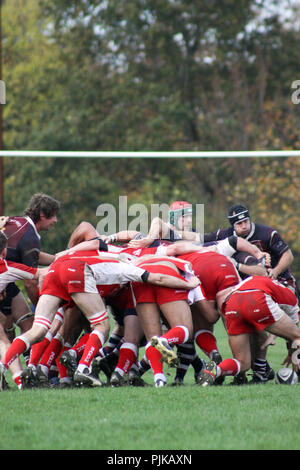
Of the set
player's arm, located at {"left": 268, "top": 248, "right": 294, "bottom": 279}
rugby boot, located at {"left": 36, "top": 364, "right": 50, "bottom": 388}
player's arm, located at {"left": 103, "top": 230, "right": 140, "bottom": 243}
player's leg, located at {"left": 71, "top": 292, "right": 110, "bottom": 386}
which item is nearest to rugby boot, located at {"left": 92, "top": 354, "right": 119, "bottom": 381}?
rugby boot, located at {"left": 36, "top": 364, "right": 50, "bottom": 388}

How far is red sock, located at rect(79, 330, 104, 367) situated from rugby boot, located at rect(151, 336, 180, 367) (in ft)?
1.65

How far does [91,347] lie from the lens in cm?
628

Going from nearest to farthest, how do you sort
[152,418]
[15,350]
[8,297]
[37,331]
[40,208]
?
1. [152,418]
2. [15,350]
3. [37,331]
4. [8,297]
5. [40,208]

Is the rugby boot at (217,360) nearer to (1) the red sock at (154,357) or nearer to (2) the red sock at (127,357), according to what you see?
(1) the red sock at (154,357)

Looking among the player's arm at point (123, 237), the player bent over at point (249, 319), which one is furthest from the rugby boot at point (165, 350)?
the player's arm at point (123, 237)

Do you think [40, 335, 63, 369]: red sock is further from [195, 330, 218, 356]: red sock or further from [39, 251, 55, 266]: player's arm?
[195, 330, 218, 356]: red sock

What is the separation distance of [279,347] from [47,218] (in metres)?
4.94

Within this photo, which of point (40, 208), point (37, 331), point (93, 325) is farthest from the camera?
point (40, 208)

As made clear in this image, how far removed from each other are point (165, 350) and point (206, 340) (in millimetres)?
1146

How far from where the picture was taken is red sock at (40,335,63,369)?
6945 mm

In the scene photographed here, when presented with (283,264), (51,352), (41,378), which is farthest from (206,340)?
(283,264)

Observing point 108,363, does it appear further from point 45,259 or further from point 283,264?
point 283,264

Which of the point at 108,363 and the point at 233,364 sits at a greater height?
the point at 233,364

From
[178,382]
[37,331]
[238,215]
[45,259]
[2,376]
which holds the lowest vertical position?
[178,382]
